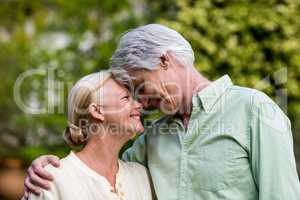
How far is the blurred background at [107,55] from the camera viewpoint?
5.07 m

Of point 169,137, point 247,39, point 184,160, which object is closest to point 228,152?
point 184,160

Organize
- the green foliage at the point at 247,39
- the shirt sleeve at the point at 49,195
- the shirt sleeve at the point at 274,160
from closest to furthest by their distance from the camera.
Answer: the shirt sleeve at the point at 274,160, the shirt sleeve at the point at 49,195, the green foliage at the point at 247,39

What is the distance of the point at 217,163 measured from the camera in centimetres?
246

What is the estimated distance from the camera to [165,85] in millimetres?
2584

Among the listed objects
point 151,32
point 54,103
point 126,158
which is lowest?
point 54,103

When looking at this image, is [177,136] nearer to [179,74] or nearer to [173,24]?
[179,74]

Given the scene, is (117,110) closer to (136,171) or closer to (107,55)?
(136,171)

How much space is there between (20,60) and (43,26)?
8.03 ft

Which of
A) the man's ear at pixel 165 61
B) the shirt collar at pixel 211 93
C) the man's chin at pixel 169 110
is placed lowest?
the man's chin at pixel 169 110

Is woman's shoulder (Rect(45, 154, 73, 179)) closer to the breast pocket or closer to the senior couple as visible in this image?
the senior couple

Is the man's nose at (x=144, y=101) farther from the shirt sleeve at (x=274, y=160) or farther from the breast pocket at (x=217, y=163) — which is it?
the shirt sleeve at (x=274, y=160)

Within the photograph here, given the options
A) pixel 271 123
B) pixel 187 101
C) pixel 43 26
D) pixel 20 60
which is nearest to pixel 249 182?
pixel 271 123

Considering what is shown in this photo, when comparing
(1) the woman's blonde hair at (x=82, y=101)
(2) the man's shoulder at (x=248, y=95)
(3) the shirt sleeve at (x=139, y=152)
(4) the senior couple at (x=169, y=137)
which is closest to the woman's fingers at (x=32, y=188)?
(4) the senior couple at (x=169, y=137)

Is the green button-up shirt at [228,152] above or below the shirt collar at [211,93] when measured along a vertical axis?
below
